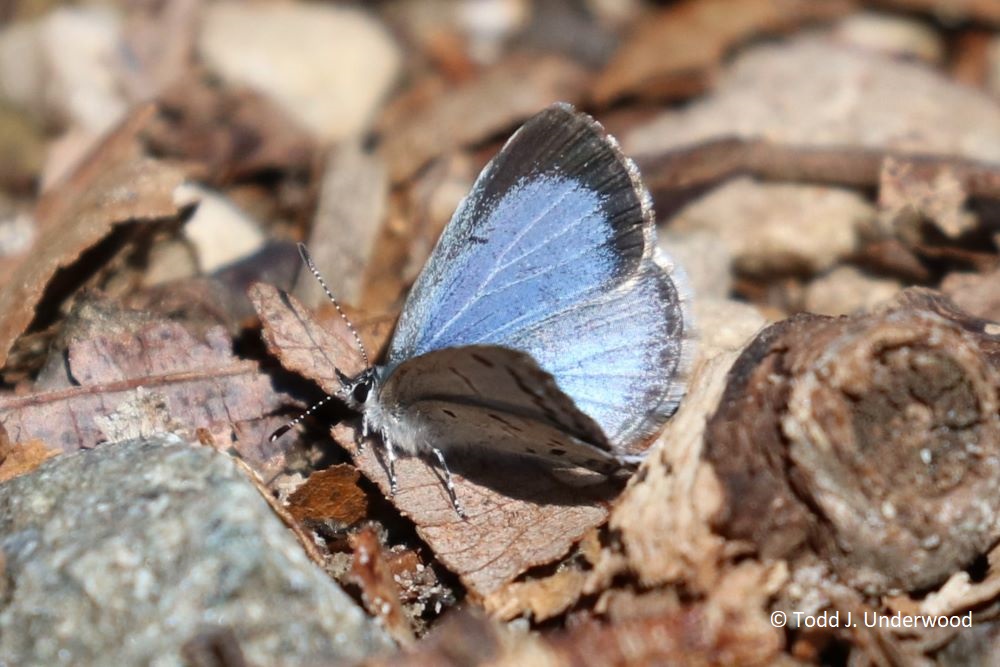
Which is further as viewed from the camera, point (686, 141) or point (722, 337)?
point (686, 141)

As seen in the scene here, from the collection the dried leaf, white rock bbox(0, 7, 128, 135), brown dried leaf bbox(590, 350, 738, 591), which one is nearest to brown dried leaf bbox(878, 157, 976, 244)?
brown dried leaf bbox(590, 350, 738, 591)

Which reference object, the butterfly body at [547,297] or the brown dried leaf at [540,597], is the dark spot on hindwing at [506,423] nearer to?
the butterfly body at [547,297]

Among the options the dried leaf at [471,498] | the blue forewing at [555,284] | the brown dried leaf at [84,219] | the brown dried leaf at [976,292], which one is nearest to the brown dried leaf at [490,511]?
the dried leaf at [471,498]

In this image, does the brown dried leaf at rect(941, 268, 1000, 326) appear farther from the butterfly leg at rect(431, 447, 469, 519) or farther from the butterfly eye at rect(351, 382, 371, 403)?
the butterfly eye at rect(351, 382, 371, 403)

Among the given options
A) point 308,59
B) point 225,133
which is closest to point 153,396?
point 225,133

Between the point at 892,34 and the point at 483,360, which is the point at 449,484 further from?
the point at 892,34

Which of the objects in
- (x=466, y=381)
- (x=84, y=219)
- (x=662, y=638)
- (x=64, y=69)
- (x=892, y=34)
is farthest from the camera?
(x=892, y=34)

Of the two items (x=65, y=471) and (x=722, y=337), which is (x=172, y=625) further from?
(x=722, y=337)

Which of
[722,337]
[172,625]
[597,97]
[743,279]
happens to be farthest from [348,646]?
[597,97]
